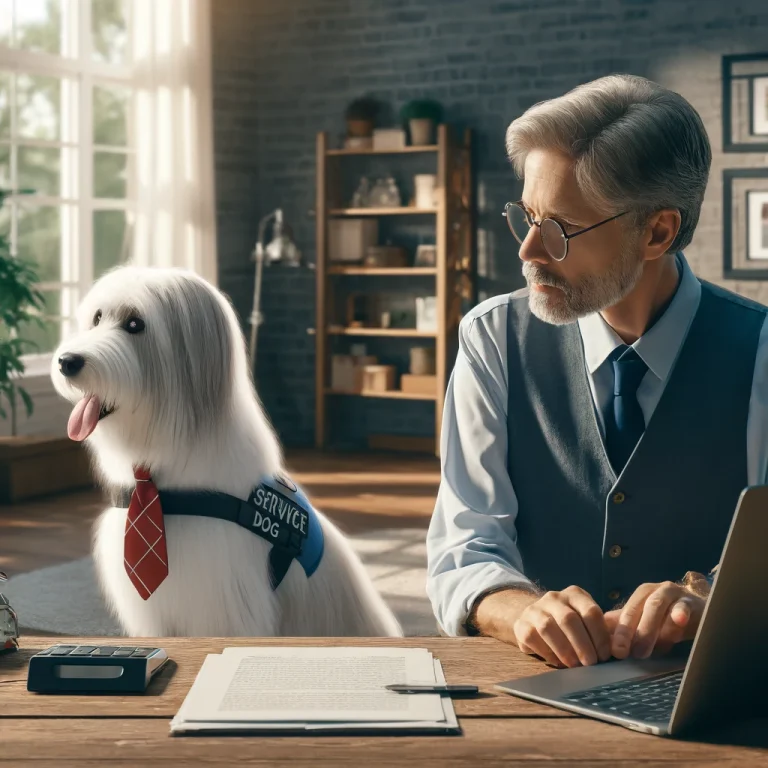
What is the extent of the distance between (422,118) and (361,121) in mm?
446

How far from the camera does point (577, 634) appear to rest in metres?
1.09

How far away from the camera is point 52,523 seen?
5039 mm

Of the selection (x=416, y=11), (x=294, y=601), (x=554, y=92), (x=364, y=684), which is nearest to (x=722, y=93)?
(x=554, y=92)

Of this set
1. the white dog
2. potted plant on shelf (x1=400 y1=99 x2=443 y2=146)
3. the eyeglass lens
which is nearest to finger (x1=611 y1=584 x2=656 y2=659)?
the eyeglass lens

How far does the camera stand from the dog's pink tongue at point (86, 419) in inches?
Result: 72.3

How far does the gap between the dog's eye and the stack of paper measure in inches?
33.4

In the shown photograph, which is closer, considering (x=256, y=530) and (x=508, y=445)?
(x=508, y=445)

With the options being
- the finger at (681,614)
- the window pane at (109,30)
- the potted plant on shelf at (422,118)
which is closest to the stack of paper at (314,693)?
the finger at (681,614)

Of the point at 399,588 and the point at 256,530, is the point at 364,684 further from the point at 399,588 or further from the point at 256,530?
the point at 399,588

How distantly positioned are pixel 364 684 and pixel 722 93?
6101 mm

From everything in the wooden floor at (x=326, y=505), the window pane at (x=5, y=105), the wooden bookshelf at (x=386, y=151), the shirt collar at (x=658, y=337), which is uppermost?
the window pane at (x=5, y=105)

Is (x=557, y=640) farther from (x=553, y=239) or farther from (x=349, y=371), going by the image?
(x=349, y=371)

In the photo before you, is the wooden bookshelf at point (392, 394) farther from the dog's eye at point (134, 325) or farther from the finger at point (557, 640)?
the finger at point (557, 640)

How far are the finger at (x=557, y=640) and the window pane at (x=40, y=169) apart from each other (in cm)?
579
